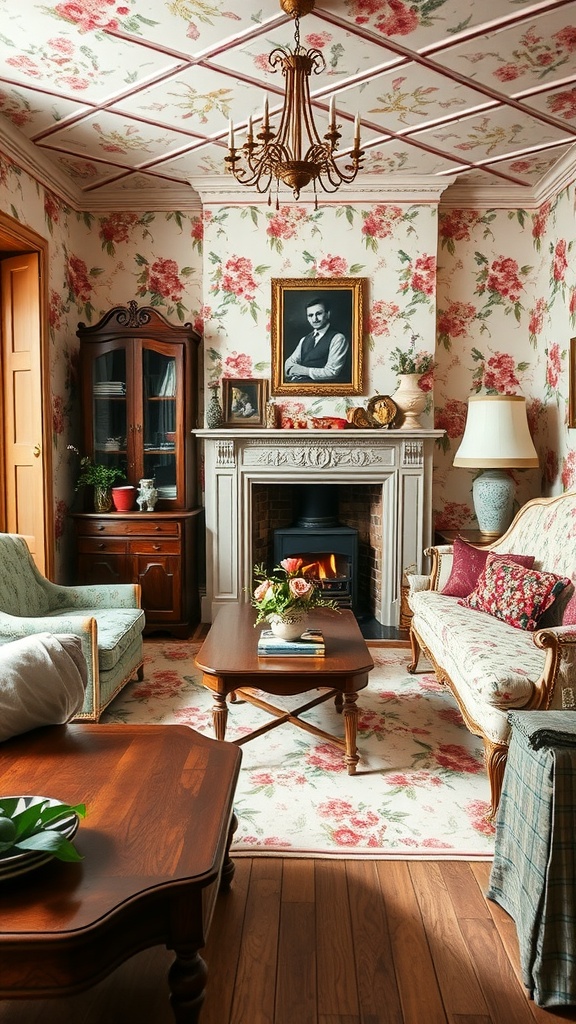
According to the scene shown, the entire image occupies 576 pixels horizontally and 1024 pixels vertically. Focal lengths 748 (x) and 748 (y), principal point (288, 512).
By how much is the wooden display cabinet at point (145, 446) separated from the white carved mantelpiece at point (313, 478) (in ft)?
0.63

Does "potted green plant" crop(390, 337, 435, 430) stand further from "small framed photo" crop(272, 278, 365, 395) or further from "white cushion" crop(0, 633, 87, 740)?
"white cushion" crop(0, 633, 87, 740)

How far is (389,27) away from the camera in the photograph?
3035 mm

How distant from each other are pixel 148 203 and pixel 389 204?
1.66 metres

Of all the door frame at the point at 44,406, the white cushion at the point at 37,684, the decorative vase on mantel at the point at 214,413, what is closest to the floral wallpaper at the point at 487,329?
the decorative vase on mantel at the point at 214,413

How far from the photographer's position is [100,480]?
487 cm

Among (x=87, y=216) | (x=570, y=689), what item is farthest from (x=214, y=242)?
(x=570, y=689)

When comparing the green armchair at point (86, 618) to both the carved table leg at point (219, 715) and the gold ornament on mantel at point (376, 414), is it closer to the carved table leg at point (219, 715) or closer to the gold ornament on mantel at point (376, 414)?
the carved table leg at point (219, 715)

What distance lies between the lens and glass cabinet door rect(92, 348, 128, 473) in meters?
4.95

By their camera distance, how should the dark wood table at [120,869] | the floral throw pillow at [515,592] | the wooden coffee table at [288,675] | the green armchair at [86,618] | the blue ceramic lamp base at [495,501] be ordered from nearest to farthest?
the dark wood table at [120,869], the wooden coffee table at [288,675], the green armchair at [86,618], the floral throw pillow at [515,592], the blue ceramic lamp base at [495,501]

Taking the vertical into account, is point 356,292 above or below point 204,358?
above

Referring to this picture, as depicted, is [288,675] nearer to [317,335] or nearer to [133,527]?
[133,527]

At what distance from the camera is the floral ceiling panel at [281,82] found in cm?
296

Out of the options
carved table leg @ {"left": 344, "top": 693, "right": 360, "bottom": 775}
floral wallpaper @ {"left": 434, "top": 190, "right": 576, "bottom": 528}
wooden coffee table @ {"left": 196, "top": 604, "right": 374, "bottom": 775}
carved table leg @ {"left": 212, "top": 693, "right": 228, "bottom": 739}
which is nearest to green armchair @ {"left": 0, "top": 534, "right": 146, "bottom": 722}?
wooden coffee table @ {"left": 196, "top": 604, "right": 374, "bottom": 775}

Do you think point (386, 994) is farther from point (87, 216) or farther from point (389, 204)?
point (87, 216)
